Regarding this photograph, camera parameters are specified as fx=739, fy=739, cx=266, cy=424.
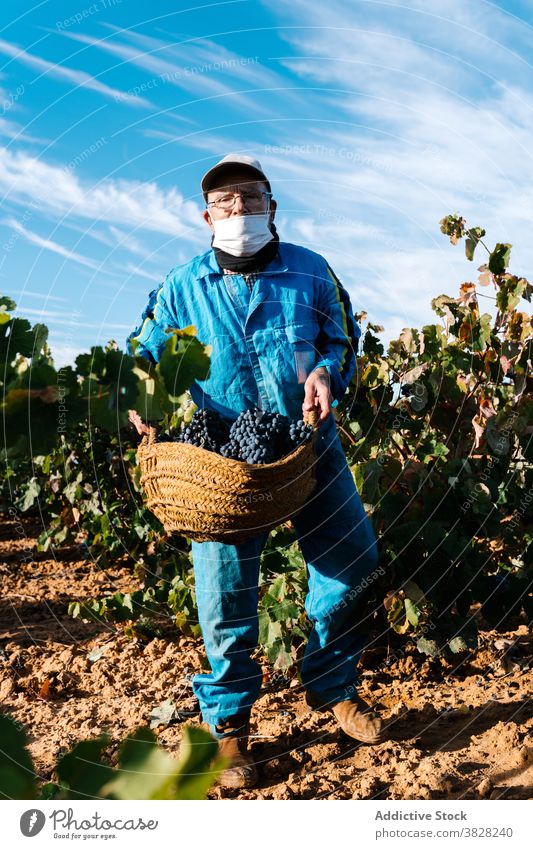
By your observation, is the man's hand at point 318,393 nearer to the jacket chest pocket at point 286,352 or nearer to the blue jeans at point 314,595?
the jacket chest pocket at point 286,352

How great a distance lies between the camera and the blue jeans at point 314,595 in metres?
3.36

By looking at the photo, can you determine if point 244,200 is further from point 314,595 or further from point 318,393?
point 314,595

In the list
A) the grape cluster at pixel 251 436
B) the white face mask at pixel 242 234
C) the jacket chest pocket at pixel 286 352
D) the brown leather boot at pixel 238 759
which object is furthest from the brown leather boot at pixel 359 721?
the white face mask at pixel 242 234

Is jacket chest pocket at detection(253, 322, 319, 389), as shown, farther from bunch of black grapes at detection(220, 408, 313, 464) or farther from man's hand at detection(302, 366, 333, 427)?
bunch of black grapes at detection(220, 408, 313, 464)

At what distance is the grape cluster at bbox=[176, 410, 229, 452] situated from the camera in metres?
2.90

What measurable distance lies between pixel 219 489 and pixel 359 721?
1.62 metres

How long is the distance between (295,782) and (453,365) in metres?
2.58

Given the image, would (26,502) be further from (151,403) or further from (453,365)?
(151,403)

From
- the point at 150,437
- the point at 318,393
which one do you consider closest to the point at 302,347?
the point at 318,393

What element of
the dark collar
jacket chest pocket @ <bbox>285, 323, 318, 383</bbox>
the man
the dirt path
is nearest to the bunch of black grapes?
the man

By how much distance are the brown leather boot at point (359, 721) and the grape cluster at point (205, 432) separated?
153 centimetres

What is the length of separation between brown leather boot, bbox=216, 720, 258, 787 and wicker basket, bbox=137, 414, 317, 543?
104cm

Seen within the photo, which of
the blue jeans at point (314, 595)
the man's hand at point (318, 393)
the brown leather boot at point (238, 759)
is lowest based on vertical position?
the brown leather boot at point (238, 759)
